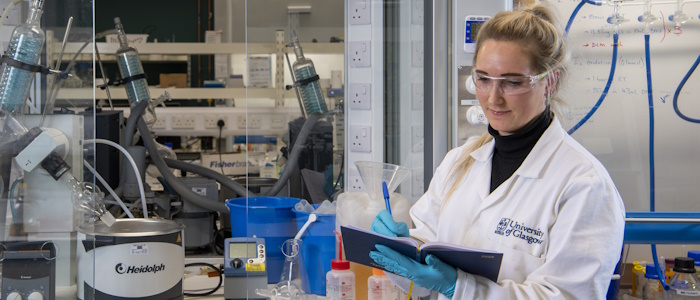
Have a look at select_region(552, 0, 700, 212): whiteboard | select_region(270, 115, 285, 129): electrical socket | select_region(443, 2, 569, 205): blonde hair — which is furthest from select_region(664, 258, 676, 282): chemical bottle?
select_region(270, 115, 285, 129): electrical socket

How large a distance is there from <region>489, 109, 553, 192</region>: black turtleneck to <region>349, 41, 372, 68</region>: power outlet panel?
101cm

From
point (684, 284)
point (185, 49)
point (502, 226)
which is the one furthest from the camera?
point (185, 49)

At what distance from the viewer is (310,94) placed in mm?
2541

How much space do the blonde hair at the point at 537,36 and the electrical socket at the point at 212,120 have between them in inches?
138

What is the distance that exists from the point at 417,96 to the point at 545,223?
3.57 feet

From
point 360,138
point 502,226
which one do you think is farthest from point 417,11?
point 502,226

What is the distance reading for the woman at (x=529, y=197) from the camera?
4.07 feet

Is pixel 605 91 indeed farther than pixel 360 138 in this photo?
No

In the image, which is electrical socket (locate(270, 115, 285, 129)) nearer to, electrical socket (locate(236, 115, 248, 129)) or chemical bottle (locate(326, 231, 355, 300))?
chemical bottle (locate(326, 231, 355, 300))

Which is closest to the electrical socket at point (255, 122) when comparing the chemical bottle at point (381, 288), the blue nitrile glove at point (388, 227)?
the chemical bottle at point (381, 288)

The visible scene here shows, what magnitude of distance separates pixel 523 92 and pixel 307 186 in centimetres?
126

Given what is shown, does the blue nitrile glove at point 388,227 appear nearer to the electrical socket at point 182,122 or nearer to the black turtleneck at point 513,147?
the black turtleneck at point 513,147

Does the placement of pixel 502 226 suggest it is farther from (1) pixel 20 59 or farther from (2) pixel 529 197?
(1) pixel 20 59

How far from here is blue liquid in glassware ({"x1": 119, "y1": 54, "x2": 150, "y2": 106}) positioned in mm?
3162
